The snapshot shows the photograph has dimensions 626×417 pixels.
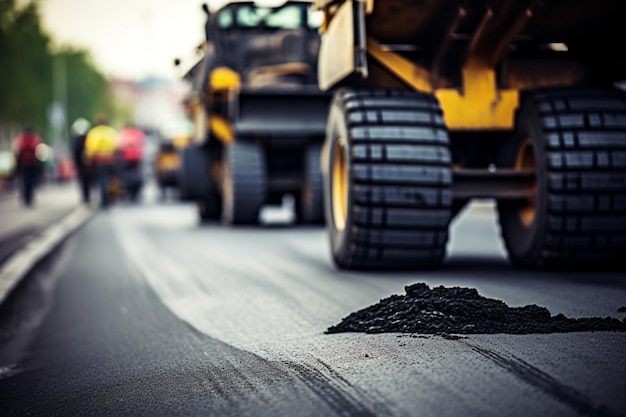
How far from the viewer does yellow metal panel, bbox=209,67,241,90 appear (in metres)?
12.5

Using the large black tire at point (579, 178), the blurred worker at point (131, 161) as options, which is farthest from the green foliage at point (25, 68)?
the large black tire at point (579, 178)

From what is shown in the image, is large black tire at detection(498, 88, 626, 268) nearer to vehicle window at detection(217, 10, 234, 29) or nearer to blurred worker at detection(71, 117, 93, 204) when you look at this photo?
vehicle window at detection(217, 10, 234, 29)

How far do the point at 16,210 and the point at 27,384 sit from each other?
51.9 feet

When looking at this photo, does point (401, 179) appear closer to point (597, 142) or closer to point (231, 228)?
point (597, 142)

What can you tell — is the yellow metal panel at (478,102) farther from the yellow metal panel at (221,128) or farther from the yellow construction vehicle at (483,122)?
the yellow metal panel at (221,128)

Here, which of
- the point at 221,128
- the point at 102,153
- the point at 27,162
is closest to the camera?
the point at 221,128

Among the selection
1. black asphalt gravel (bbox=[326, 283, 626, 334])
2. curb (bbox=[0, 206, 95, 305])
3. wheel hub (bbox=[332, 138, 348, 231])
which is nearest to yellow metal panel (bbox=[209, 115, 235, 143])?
curb (bbox=[0, 206, 95, 305])

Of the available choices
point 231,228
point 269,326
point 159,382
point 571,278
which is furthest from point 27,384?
point 231,228

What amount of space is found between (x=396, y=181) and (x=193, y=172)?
8.74 metres

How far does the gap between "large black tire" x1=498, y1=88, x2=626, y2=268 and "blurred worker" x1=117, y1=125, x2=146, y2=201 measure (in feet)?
53.3

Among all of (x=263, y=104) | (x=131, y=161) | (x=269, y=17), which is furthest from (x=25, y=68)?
(x=263, y=104)

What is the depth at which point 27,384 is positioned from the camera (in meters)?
4.12

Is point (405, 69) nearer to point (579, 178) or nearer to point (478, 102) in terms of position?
point (478, 102)

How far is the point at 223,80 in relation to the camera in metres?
12.5
